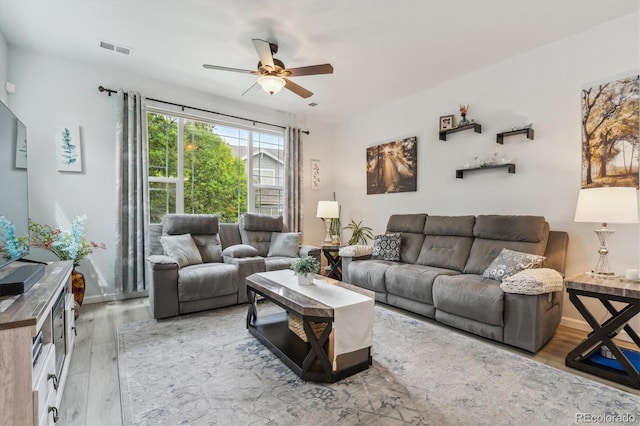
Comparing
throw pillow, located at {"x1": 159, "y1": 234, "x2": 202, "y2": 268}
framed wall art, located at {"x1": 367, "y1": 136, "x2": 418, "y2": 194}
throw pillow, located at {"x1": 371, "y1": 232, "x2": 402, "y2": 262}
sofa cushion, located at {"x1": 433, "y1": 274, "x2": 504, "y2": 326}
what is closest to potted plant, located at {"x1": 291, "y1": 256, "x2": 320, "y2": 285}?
sofa cushion, located at {"x1": 433, "y1": 274, "x2": 504, "y2": 326}

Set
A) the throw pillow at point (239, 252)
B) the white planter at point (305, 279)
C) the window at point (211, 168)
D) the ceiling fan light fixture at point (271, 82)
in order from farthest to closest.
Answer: the window at point (211, 168), the throw pillow at point (239, 252), the ceiling fan light fixture at point (271, 82), the white planter at point (305, 279)

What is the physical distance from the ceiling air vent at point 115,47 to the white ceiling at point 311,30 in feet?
0.19

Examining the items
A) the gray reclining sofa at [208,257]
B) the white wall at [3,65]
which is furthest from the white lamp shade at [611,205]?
the white wall at [3,65]

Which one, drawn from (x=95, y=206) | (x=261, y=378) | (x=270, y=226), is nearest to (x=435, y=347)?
(x=261, y=378)

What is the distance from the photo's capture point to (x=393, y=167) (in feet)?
15.5

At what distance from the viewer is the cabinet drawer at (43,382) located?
119 cm

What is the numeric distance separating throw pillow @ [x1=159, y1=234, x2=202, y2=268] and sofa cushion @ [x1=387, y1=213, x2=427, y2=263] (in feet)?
8.56

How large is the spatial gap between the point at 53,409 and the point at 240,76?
362cm

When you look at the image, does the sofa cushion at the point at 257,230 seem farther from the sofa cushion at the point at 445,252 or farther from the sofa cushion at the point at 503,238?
the sofa cushion at the point at 503,238

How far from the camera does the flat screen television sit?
1560 mm

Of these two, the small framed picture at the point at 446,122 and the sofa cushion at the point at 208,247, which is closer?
the sofa cushion at the point at 208,247

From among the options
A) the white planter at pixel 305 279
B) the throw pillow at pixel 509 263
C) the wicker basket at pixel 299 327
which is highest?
the throw pillow at pixel 509 263

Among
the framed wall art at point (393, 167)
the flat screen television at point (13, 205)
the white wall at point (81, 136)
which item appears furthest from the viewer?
the framed wall art at point (393, 167)

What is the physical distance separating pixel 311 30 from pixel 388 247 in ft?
8.70
